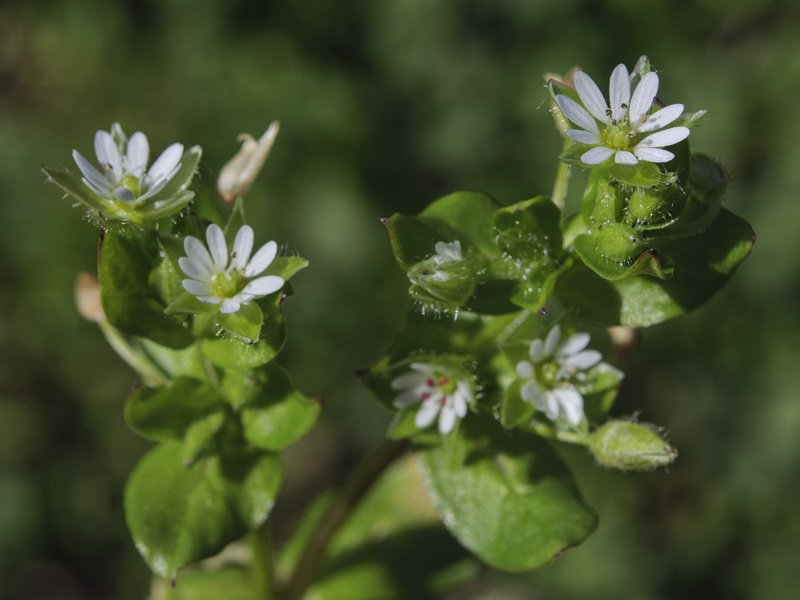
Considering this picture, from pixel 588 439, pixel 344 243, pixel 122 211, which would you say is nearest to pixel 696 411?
pixel 344 243

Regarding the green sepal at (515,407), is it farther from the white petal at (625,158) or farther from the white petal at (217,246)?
the white petal at (217,246)

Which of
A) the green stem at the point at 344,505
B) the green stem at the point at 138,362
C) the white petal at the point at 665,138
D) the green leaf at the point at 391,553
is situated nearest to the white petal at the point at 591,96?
the white petal at the point at 665,138

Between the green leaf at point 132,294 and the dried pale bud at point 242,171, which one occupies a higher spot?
the dried pale bud at point 242,171

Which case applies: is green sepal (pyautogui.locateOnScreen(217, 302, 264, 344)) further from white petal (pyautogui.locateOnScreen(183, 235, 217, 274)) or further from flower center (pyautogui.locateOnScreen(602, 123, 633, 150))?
flower center (pyautogui.locateOnScreen(602, 123, 633, 150))

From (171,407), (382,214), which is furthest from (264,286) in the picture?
(382,214)

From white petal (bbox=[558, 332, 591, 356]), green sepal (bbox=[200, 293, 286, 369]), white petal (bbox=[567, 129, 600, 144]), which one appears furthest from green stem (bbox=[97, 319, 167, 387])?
white petal (bbox=[567, 129, 600, 144])

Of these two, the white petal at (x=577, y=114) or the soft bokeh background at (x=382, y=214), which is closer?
the white petal at (x=577, y=114)

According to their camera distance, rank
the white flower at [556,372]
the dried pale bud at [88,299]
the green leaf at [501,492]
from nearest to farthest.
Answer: the white flower at [556,372], the green leaf at [501,492], the dried pale bud at [88,299]
